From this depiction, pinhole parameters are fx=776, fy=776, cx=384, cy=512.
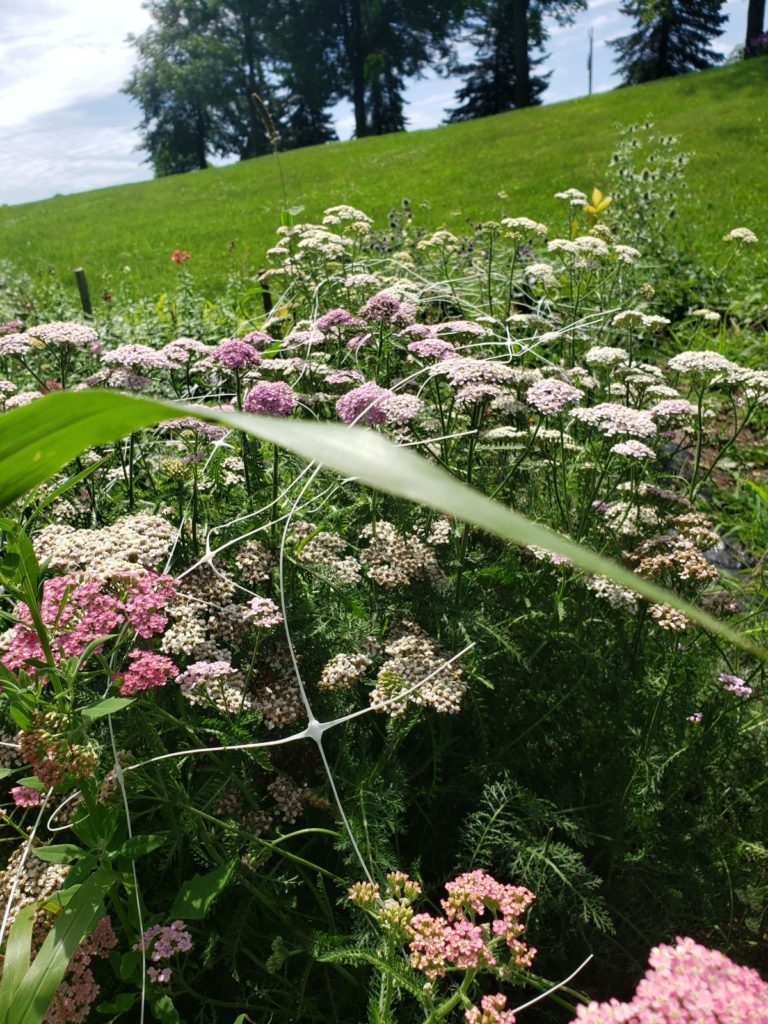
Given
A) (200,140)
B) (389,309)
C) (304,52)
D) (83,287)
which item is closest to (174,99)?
(200,140)

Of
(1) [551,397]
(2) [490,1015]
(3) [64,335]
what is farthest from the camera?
(3) [64,335]

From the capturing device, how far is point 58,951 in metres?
1.11

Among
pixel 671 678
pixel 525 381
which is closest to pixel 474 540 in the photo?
pixel 525 381

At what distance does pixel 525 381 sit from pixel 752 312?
4459 mm

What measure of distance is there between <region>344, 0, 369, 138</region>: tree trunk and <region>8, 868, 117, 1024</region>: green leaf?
37.2 metres

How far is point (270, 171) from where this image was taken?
812 inches

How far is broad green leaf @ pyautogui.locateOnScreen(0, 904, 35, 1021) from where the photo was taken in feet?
3.63

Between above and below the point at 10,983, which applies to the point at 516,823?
below

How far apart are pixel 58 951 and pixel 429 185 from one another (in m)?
15.4

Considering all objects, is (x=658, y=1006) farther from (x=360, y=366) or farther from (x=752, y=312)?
(x=752, y=312)

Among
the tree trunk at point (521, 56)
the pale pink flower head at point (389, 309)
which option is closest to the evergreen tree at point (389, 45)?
the tree trunk at point (521, 56)

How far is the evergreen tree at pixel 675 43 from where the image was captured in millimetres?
32875

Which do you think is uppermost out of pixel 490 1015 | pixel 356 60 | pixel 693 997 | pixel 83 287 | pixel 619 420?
pixel 356 60

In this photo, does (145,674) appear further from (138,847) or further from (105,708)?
(138,847)
